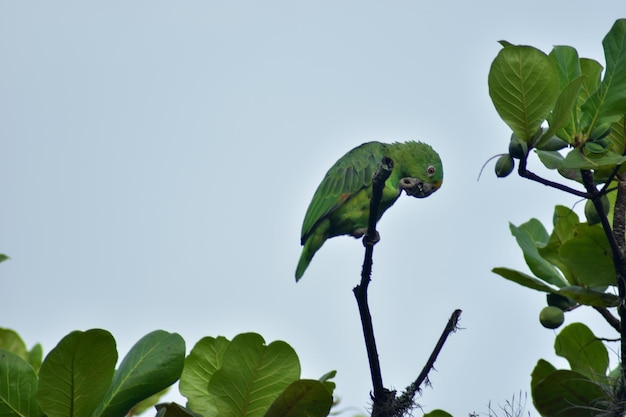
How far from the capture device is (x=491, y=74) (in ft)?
6.27

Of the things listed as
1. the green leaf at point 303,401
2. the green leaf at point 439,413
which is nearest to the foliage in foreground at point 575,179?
the green leaf at point 439,413

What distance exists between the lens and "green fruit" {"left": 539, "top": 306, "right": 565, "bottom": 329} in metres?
2.22

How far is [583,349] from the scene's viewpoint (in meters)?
2.18

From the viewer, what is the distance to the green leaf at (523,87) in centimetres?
190

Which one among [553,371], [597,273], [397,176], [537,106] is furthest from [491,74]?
[397,176]

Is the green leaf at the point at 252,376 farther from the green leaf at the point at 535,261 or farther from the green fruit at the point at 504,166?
the green leaf at the point at 535,261

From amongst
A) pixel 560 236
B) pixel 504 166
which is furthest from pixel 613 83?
pixel 560 236

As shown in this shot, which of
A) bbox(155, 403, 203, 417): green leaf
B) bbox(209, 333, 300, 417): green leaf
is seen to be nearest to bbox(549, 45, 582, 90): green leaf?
bbox(209, 333, 300, 417): green leaf

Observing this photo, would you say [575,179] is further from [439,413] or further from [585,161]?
[439,413]

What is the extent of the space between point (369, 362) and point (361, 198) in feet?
12.1

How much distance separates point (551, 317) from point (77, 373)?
1.27 metres

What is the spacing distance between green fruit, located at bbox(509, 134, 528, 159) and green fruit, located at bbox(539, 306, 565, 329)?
51 cm

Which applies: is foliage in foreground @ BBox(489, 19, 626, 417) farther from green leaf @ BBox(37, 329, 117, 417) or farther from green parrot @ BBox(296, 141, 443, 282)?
green parrot @ BBox(296, 141, 443, 282)

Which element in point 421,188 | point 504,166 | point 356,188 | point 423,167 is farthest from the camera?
point 356,188
